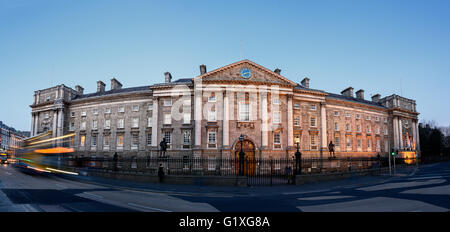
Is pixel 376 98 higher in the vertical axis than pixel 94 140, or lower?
higher

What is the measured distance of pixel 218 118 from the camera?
30.7 meters

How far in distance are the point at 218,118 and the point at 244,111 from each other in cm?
414

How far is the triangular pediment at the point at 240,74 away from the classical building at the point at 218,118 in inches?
6.0

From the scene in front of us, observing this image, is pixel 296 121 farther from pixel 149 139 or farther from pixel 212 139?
pixel 149 139

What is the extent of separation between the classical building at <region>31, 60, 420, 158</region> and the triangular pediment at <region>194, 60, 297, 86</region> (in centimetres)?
15

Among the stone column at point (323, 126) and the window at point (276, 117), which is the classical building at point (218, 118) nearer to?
the stone column at point (323, 126)

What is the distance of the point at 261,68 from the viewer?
104ft

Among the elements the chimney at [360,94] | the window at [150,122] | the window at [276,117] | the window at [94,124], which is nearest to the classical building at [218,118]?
the window at [94,124]

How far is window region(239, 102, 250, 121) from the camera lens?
31.0m

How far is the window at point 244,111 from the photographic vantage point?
30955mm

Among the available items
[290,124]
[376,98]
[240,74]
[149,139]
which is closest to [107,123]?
[149,139]

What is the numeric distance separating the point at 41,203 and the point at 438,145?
8061 centimetres

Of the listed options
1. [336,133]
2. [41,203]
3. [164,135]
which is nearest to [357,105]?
[336,133]

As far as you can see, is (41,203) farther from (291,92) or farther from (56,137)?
(56,137)
